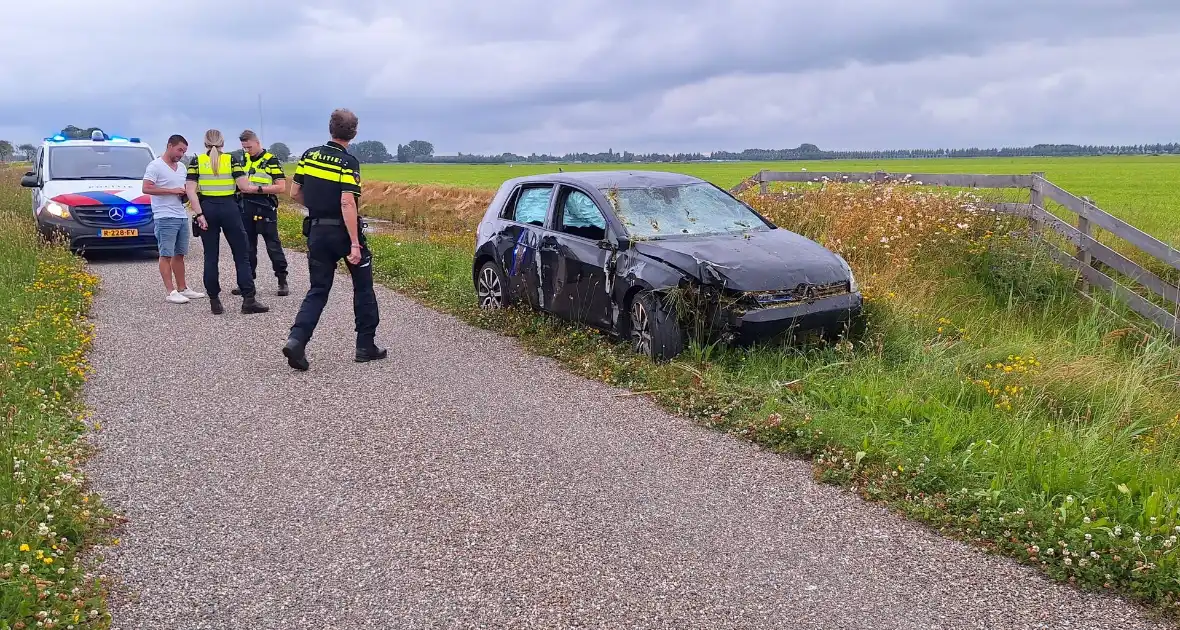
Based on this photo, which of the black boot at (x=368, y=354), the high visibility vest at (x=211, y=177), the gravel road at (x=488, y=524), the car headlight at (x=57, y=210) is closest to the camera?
the gravel road at (x=488, y=524)

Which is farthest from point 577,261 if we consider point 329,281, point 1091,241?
point 1091,241

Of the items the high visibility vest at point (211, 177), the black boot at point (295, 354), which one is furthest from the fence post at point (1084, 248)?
the high visibility vest at point (211, 177)

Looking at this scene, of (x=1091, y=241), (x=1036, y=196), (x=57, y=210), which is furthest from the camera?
(x=57, y=210)

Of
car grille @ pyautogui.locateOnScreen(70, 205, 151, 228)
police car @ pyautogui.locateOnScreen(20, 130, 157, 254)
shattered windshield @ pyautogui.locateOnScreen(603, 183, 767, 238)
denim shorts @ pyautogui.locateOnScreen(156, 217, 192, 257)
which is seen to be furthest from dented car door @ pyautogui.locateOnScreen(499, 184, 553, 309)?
car grille @ pyautogui.locateOnScreen(70, 205, 151, 228)

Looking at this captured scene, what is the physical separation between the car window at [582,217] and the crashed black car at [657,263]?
Result: 0.04 ft

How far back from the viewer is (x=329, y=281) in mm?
7047

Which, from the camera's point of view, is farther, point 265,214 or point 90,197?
point 90,197

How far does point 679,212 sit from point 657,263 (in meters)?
1.02

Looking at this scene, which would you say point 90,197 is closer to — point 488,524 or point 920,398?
point 488,524

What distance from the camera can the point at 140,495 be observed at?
4.48 metres

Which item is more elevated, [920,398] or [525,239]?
[525,239]

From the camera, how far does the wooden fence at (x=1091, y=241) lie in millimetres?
9281

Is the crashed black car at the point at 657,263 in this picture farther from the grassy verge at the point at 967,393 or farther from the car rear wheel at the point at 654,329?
the grassy verge at the point at 967,393

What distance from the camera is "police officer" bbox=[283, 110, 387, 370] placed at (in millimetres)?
6754
